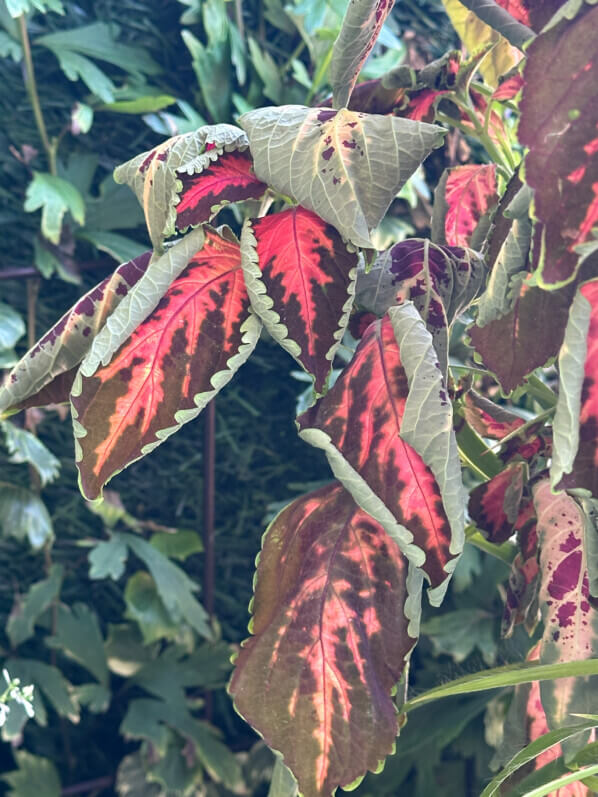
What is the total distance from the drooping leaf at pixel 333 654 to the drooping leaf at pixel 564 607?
8cm

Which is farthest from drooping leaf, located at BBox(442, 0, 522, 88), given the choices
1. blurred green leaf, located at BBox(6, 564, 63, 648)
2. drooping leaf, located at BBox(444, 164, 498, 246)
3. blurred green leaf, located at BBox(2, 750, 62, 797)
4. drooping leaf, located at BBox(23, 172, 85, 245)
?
blurred green leaf, located at BBox(2, 750, 62, 797)

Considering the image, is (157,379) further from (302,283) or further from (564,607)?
(564,607)

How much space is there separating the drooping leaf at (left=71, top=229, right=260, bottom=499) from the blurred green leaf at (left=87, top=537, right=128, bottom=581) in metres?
0.46

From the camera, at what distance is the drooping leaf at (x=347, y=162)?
0.37 metres

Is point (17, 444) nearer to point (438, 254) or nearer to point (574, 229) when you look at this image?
point (438, 254)

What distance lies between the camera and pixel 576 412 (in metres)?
0.31

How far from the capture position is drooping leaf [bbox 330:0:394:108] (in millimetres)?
402

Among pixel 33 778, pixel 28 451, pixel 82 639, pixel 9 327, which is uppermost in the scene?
pixel 9 327

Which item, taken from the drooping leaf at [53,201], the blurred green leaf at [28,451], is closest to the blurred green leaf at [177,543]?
the blurred green leaf at [28,451]

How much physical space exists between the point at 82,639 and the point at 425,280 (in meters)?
0.69

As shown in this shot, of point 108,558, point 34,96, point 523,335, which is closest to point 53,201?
point 34,96

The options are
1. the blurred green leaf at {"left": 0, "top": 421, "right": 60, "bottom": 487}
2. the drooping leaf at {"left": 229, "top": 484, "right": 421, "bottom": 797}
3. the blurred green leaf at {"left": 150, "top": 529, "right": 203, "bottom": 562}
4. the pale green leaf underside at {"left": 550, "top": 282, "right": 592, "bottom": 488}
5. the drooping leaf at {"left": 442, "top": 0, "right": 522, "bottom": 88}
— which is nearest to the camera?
the pale green leaf underside at {"left": 550, "top": 282, "right": 592, "bottom": 488}

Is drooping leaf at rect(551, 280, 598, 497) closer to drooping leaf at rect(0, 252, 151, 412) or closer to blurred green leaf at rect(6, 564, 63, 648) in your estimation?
drooping leaf at rect(0, 252, 151, 412)

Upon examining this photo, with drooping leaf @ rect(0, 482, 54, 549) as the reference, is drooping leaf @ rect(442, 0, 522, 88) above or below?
above
